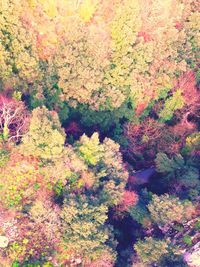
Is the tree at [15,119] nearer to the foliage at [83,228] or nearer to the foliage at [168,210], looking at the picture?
the foliage at [83,228]

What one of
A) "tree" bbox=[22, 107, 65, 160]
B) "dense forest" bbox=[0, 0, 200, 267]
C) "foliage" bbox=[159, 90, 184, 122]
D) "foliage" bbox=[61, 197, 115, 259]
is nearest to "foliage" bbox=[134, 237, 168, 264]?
"dense forest" bbox=[0, 0, 200, 267]

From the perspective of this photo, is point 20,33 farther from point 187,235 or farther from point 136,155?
point 187,235

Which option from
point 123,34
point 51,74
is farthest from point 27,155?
point 123,34

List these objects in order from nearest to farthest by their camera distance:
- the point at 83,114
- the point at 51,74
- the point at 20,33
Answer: the point at 20,33
the point at 51,74
the point at 83,114

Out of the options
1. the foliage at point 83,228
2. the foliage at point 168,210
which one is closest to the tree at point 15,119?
the foliage at point 83,228

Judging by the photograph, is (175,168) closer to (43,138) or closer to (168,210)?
(168,210)
